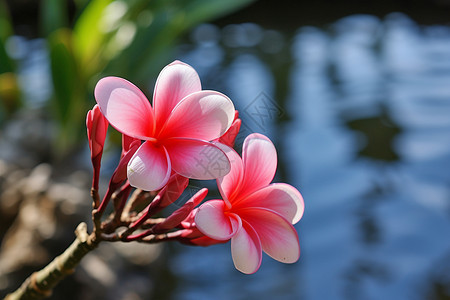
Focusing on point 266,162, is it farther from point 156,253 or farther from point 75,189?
point 156,253

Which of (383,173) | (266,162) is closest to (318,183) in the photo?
(383,173)

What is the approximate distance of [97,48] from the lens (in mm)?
2260

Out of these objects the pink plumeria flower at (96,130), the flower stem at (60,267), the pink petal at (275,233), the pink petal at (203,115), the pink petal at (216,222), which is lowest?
the flower stem at (60,267)

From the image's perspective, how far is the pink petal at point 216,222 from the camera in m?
0.30

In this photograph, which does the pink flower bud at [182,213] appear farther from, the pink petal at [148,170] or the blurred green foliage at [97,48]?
the blurred green foliage at [97,48]

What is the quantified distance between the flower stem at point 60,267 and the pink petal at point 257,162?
4.3 inches

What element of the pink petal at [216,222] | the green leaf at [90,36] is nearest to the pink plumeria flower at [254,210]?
the pink petal at [216,222]

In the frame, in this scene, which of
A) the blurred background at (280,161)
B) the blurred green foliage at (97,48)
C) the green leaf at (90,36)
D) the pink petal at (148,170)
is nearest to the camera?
the pink petal at (148,170)

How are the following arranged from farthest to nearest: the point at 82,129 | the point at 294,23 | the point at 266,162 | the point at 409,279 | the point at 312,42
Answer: the point at 294,23, the point at 312,42, the point at 82,129, the point at 409,279, the point at 266,162

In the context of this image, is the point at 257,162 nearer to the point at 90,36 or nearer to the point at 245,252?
the point at 245,252

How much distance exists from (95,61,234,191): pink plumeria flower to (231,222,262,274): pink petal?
0.15 ft

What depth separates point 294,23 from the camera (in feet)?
14.9

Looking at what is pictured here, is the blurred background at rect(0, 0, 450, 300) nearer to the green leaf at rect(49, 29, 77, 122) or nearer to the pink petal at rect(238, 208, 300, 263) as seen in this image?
the green leaf at rect(49, 29, 77, 122)

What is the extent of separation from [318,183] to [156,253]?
0.83 m
